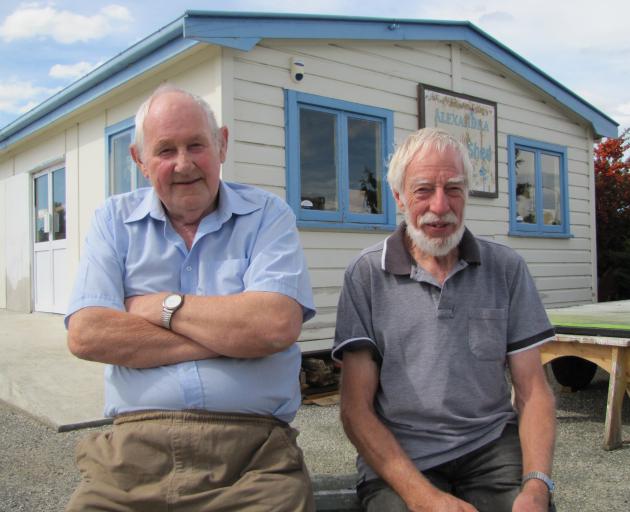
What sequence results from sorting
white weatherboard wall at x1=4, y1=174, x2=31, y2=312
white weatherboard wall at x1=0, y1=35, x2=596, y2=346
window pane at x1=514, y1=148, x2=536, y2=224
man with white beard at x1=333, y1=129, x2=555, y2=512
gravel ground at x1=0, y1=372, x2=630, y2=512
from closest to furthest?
man with white beard at x1=333, y1=129, x2=555, y2=512 < gravel ground at x1=0, y1=372, x2=630, y2=512 < white weatherboard wall at x1=0, y1=35, x2=596, y2=346 < window pane at x1=514, y1=148, x2=536, y2=224 < white weatherboard wall at x1=4, y1=174, x2=31, y2=312

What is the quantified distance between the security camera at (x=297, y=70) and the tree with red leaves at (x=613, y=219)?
22.0 ft

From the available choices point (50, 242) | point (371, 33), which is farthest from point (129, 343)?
point (50, 242)

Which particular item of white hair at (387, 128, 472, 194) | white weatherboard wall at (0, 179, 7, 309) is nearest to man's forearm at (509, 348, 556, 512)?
white hair at (387, 128, 472, 194)

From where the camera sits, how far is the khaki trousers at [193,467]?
170 centimetres

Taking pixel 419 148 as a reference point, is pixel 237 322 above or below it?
below

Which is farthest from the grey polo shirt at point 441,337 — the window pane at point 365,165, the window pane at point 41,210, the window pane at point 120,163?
the window pane at point 41,210

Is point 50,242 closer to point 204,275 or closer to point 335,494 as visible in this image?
point 204,275

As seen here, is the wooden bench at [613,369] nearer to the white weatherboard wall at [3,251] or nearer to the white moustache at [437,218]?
the white moustache at [437,218]

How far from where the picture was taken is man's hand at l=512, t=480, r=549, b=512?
1.79 metres

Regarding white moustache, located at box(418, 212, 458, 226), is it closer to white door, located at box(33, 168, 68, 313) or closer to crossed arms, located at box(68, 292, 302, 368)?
crossed arms, located at box(68, 292, 302, 368)

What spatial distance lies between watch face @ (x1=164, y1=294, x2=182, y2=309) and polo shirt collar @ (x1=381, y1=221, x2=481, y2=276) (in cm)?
67

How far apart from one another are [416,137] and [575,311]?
4004 mm

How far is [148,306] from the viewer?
1873 millimetres

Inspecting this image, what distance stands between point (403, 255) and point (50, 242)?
277 inches
